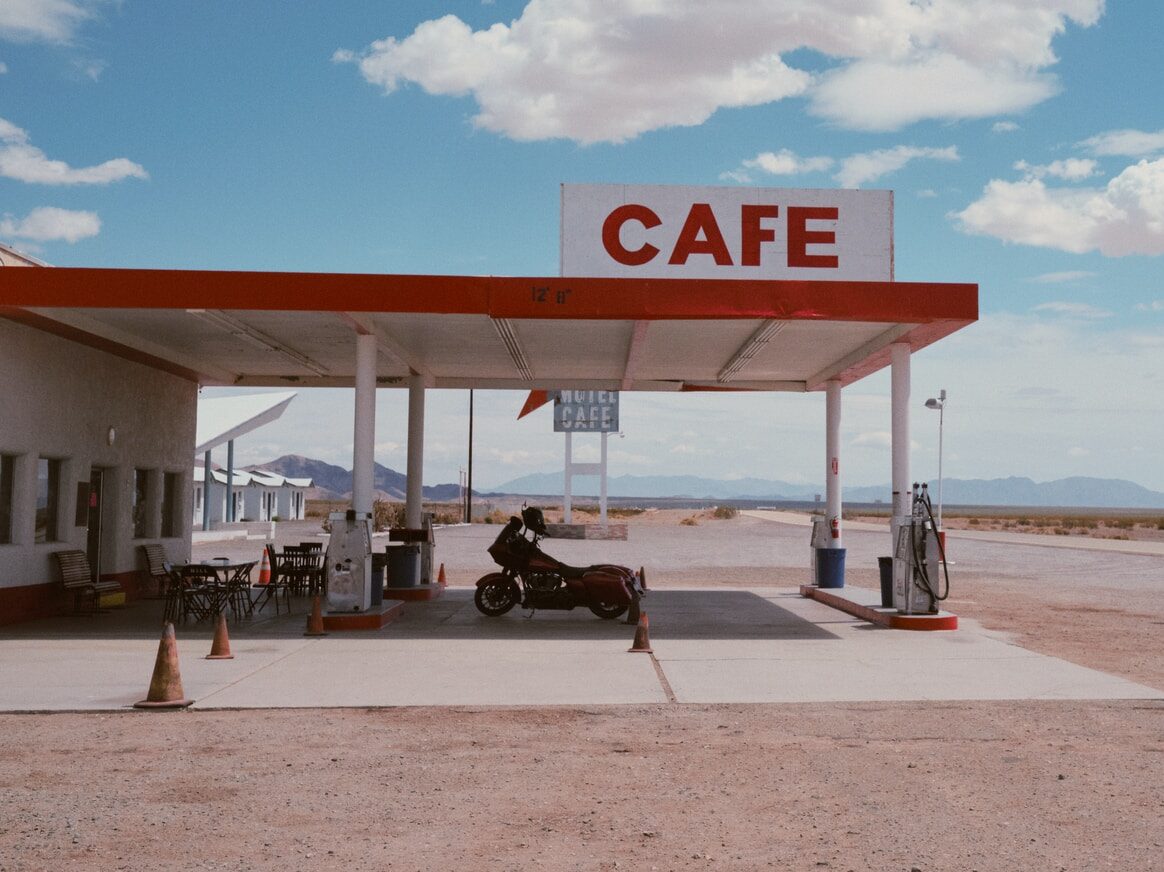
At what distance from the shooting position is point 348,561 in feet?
50.2

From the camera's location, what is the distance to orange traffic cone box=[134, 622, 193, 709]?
31.9 ft

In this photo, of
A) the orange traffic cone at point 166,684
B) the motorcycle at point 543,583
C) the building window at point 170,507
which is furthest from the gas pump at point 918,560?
the building window at point 170,507

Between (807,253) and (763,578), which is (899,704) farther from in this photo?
(763,578)

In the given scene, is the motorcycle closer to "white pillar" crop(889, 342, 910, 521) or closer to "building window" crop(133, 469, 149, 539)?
"white pillar" crop(889, 342, 910, 521)

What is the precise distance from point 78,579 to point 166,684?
27.5 ft

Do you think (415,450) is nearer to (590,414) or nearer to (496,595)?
(496,595)

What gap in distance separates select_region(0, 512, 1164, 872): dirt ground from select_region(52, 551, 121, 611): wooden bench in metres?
8.02

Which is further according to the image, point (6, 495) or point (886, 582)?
point (886, 582)

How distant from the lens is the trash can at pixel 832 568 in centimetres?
2058

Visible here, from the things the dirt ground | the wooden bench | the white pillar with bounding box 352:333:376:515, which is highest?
the white pillar with bounding box 352:333:376:515

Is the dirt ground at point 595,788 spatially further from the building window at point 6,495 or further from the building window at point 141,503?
the building window at point 141,503

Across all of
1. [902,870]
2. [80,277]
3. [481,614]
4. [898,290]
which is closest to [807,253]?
[898,290]

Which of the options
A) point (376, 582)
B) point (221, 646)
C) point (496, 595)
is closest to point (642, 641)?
point (496, 595)

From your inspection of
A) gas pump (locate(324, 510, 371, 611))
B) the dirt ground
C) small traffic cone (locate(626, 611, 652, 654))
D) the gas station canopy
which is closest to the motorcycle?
gas pump (locate(324, 510, 371, 611))
